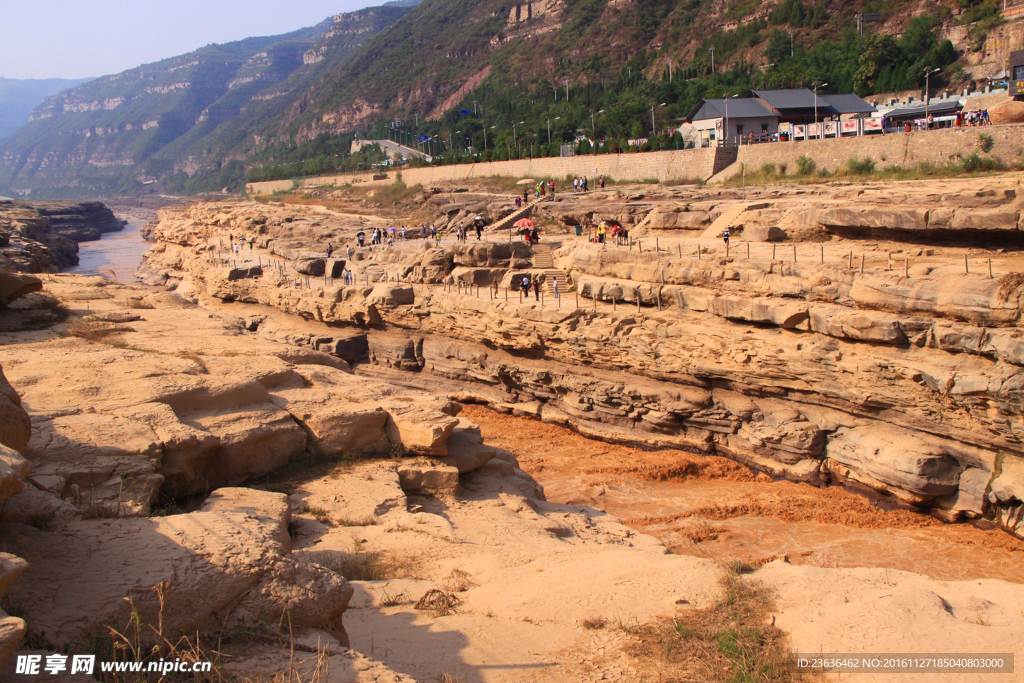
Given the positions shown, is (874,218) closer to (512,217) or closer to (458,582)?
(458,582)

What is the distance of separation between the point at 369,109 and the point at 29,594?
12932 cm

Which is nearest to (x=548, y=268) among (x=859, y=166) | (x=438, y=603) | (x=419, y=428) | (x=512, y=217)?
(x=419, y=428)

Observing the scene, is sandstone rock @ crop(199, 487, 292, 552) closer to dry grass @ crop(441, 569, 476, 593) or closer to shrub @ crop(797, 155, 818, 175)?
dry grass @ crop(441, 569, 476, 593)

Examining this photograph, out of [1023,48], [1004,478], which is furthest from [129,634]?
[1023,48]

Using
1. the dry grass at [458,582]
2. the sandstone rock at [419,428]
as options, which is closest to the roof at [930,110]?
the sandstone rock at [419,428]

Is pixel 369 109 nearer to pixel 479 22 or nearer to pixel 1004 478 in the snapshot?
pixel 479 22

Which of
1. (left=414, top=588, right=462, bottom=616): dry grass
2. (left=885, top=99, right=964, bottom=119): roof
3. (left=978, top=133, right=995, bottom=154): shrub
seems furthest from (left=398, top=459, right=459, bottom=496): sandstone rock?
(left=885, top=99, right=964, bottom=119): roof

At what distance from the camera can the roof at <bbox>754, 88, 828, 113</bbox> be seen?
42.6m

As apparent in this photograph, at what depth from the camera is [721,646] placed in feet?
19.7

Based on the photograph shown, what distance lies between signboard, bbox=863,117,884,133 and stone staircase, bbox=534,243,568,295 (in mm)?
23393

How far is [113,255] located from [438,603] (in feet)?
211

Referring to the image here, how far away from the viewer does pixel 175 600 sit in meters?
5.08

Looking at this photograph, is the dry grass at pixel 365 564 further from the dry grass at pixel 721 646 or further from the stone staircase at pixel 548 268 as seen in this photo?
the stone staircase at pixel 548 268

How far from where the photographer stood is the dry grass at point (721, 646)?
18.3 feet
